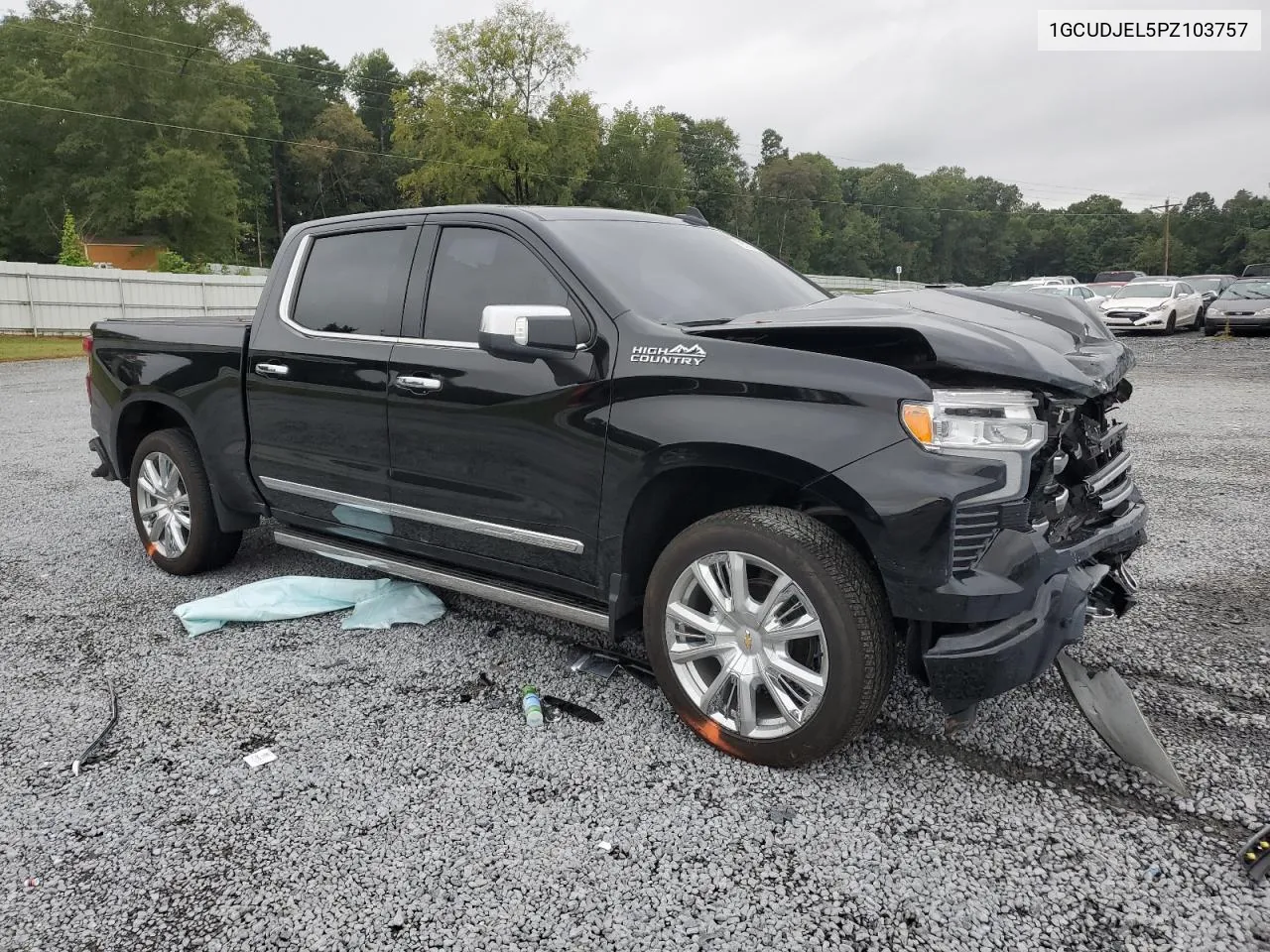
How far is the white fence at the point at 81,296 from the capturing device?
24.1 meters

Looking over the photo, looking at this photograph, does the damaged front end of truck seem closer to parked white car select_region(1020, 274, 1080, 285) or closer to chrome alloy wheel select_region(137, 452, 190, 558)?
chrome alloy wheel select_region(137, 452, 190, 558)

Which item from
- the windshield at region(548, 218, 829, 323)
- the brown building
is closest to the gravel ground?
the windshield at region(548, 218, 829, 323)

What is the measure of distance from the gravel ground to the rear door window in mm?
1444

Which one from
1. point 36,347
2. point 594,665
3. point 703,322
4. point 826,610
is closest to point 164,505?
point 594,665

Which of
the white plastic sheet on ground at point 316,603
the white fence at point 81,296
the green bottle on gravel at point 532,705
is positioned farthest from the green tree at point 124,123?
the green bottle on gravel at point 532,705

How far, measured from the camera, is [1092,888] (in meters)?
2.40

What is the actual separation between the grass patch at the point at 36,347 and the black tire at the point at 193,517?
17.7m

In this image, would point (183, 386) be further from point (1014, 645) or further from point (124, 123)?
point (124, 123)

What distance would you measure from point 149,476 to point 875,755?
426cm

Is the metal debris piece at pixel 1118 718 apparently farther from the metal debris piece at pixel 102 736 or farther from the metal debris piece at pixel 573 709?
the metal debris piece at pixel 102 736

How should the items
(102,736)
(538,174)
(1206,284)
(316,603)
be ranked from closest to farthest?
(102,736), (316,603), (1206,284), (538,174)

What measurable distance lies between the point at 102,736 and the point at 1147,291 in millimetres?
27418

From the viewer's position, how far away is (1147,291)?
81.6 feet

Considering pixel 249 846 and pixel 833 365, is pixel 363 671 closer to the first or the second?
pixel 249 846
